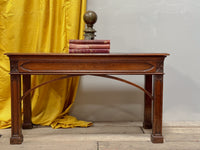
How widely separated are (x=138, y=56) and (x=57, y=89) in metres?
0.78

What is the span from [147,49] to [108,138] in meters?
0.79

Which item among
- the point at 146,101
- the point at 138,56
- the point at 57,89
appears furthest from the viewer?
the point at 57,89

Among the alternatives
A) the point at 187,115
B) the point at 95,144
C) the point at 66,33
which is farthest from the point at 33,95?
the point at 187,115

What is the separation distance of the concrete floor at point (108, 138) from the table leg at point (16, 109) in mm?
50

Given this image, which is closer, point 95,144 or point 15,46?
point 95,144

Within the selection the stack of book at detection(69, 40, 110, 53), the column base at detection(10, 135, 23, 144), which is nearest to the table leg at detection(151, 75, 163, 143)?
the stack of book at detection(69, 40, 110, 53)

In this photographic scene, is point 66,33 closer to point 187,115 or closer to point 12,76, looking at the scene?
point 12,76

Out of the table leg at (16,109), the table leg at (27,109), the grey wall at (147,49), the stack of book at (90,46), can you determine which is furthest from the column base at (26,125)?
the stack of book at (90,46)

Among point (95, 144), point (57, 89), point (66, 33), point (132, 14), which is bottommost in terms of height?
point (95, 144)

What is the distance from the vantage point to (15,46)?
1912 millimetres

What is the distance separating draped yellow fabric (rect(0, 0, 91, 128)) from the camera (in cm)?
190

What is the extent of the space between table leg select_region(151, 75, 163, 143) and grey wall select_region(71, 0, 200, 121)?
0.47m

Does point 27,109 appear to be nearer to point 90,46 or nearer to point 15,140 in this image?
point 15,140

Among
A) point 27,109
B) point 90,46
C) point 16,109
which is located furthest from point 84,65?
point 27,109
